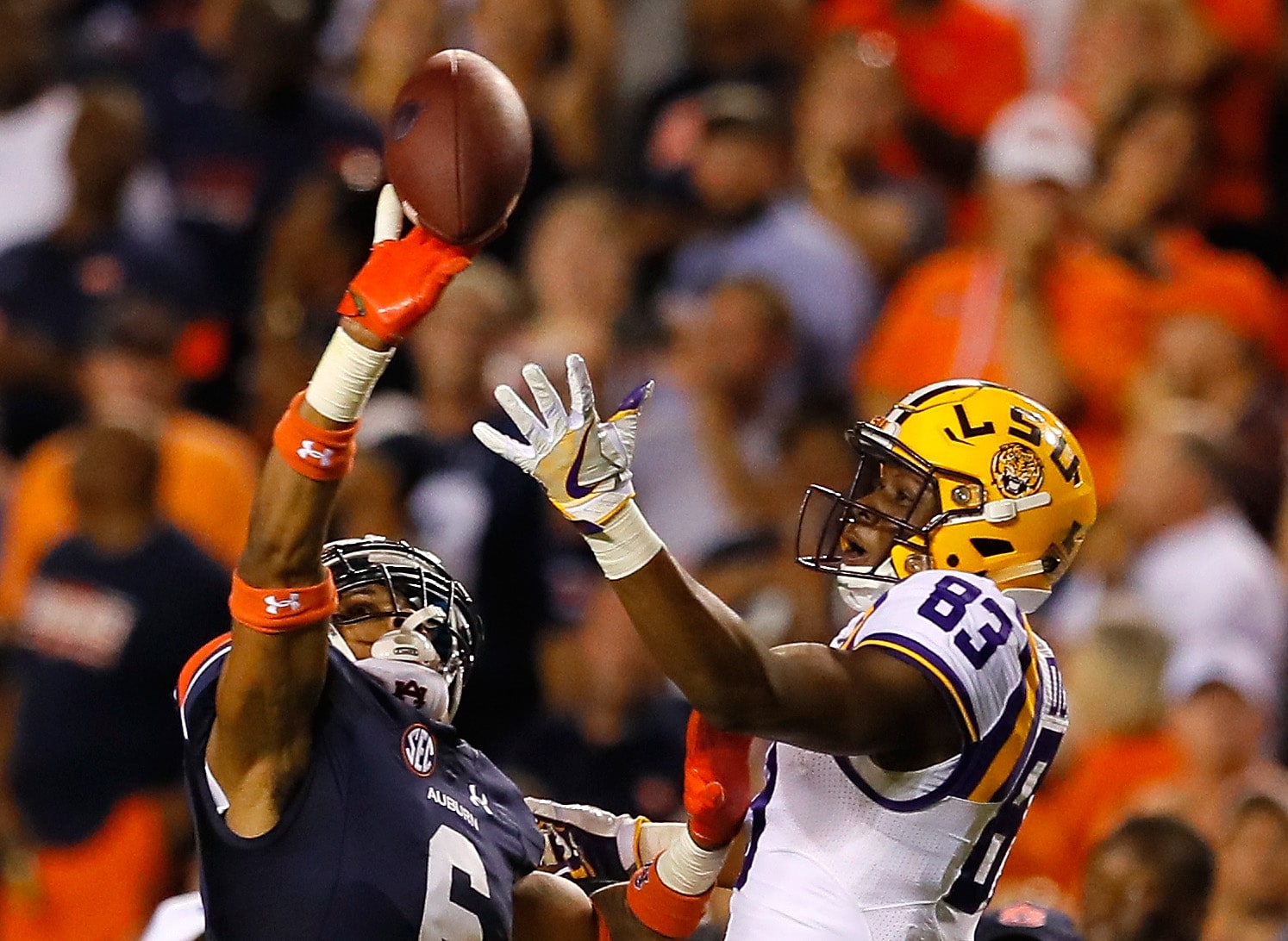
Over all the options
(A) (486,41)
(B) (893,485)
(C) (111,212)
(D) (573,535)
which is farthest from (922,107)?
(B) (893,485)

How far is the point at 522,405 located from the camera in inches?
139

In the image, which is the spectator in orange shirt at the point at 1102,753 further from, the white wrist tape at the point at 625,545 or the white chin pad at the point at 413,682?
the white wrist tape at the point at 625,545

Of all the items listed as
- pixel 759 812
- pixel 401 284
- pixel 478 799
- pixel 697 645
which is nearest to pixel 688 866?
pixel 759 812

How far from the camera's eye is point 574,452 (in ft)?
11.5

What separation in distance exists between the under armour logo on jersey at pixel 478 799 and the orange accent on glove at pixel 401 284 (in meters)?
1.01

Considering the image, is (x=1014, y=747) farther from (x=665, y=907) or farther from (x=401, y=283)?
(x=401, y=283)

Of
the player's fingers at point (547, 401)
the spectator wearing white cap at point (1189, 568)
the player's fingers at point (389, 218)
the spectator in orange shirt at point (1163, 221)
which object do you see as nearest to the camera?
the player's fingers at point (547, 401)

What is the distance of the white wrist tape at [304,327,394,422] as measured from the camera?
3.72 metres

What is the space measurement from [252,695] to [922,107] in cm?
657

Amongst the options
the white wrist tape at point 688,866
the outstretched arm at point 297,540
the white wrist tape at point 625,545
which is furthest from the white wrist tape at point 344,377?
the white wrist tape at point 688,866

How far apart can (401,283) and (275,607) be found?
55cm

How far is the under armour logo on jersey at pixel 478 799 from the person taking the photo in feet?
14.3

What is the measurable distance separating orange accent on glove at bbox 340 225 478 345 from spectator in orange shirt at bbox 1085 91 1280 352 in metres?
5.65

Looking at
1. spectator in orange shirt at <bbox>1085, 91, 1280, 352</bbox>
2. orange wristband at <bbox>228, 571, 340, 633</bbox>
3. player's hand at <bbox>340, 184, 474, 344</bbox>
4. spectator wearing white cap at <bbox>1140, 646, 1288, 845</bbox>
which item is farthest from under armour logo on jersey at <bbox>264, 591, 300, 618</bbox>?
spectator in orange shirt at <bbox>1085, 91, 1280, 352</bbox>
